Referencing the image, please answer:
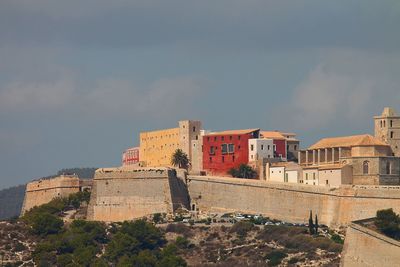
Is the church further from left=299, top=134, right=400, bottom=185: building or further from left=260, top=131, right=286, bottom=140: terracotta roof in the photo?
left=260, top=131, right=286, bottom=140: terracotta roof

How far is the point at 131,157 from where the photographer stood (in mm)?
109438

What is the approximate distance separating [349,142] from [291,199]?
5.42 metres

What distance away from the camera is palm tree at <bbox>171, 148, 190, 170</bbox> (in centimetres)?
10088

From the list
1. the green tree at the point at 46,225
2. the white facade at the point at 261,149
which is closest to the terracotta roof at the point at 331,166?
the white facade at the point at 261,149

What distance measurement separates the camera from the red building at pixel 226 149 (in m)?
99.8

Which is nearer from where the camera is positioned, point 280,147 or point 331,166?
point 331,166

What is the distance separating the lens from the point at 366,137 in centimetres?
9325

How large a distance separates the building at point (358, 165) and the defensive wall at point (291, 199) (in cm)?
186

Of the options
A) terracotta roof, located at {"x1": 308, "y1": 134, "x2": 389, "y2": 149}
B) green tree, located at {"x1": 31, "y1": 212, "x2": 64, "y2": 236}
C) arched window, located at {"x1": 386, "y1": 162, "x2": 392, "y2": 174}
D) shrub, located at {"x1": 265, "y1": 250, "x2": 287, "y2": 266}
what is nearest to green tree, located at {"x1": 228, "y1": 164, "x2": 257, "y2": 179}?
terracotta roof, located at {"x1": 308, "y1": 134, "x2": 389, "y2": 149}

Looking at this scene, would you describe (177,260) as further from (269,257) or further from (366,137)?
(366,137)

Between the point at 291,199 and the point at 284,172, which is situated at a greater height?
the point at 284,172

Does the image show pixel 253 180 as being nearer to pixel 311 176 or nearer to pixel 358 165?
pixel 311 176

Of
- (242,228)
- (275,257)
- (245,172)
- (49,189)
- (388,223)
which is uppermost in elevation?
(245,172)

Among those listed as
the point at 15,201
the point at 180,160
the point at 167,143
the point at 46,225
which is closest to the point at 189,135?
the point at 180,160
